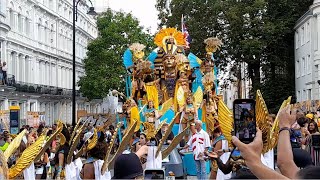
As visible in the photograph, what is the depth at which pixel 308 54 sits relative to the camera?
4078 centimetres

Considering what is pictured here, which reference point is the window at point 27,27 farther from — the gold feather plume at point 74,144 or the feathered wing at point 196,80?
the gold feather plume at point 74,144

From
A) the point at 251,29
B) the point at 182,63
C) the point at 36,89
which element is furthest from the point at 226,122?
the point at 36,89

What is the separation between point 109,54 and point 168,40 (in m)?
33.7

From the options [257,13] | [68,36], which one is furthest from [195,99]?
[68,36]

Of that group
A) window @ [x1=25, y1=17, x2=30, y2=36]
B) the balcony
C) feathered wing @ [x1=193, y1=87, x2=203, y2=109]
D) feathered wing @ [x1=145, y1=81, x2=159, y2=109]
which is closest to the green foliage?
the balcony

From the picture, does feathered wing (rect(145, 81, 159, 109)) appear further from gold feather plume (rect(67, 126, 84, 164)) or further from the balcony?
the balcony

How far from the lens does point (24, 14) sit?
49.2 m

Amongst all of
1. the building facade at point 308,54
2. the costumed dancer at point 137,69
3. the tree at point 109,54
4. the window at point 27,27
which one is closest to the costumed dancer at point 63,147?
the costumed dancer at point 137,69

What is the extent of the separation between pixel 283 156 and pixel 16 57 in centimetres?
4436

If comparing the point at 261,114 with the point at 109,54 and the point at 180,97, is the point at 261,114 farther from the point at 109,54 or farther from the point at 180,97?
the point at 109,54

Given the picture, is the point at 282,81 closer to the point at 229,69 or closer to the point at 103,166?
the point at 229,69

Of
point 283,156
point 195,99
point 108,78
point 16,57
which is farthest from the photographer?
point 108,78

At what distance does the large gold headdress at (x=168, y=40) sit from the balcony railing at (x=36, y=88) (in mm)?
23132

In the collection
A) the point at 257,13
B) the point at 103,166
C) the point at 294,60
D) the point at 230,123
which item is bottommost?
the point at 103,166
